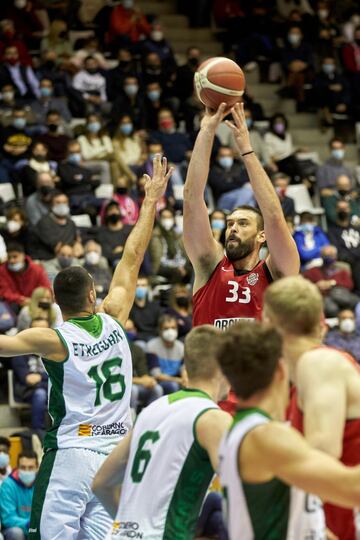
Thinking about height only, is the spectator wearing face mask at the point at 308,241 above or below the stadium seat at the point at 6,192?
below

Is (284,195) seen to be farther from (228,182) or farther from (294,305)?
(294,305)

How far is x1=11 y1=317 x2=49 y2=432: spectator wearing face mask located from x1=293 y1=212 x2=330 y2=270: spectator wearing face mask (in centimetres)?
512

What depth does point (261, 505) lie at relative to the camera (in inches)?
191

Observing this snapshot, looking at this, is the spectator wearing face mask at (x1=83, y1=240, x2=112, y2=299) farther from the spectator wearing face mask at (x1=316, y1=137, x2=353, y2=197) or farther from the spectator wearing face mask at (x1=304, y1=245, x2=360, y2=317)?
the spectator wearing face mask at (x1=316, y1=137, x2=353, y2=197)

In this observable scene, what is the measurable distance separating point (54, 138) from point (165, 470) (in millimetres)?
13243

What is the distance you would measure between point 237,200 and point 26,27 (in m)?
5.30

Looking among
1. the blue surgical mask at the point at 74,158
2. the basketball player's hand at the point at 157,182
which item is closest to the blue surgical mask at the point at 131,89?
the blue surgical mask at the point at 74,158

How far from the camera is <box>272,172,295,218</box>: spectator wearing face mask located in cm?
1833

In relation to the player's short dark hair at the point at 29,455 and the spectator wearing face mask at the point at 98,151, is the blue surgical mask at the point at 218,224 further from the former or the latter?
the player's short dark hair at the point at 29,455

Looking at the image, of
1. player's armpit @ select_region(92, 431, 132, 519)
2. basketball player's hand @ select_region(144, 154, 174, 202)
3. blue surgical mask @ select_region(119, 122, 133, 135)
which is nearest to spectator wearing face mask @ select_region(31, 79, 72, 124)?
blue surgical mask @ select_region(119, 122, 133, 135)

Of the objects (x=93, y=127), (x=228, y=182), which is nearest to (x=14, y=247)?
(x=93, y=127)

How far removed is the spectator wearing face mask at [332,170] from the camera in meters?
20.0

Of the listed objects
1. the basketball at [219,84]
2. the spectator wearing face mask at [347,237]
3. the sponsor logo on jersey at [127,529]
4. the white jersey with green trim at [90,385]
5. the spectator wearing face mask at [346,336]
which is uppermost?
the basketball at [219,84]

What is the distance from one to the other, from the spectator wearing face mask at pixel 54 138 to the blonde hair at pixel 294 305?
13.3 metres
